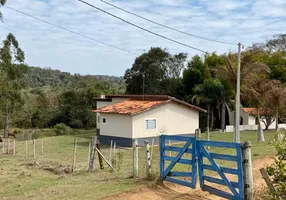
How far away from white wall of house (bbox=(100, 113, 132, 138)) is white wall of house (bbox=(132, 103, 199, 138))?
19.7 inches

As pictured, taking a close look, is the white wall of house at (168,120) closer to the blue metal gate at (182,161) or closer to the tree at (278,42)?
the blue metal gate at (182,161)

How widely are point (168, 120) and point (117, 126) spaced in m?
4.23

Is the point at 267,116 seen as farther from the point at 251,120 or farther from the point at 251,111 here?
the point at 251,120

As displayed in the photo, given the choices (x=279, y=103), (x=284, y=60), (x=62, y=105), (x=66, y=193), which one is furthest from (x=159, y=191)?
(x=62, y=105)

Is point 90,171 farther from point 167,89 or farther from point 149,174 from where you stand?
point 167,89

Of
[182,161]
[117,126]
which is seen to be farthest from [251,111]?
[182,161]

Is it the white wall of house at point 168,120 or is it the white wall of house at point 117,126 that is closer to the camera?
the white wall of house at point 117,126

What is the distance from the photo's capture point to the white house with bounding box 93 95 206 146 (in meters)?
27.5

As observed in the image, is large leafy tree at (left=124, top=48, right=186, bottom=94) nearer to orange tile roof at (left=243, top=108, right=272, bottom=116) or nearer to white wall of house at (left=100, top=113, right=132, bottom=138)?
orange tile roof at (left=243, top=108, right=272, bottom=116)

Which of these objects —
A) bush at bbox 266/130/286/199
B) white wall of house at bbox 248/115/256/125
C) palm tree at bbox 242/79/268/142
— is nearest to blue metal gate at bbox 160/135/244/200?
bush at bbox 266/130/286/199

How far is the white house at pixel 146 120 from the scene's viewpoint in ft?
90.3

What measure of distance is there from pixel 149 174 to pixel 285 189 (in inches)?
184

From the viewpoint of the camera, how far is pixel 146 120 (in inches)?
1105

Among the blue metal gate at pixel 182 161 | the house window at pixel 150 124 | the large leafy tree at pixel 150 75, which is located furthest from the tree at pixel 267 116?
the blue metal gate at pixel 182 161
